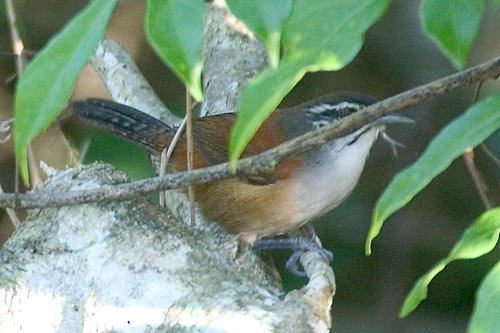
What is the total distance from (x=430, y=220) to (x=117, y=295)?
2.57 metres

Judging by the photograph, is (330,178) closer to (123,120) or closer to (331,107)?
(331,107)

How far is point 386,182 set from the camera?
4.12m

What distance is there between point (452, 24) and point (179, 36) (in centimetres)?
43

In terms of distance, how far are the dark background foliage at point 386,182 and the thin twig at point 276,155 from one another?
155cm

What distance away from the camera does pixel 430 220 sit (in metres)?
3.98

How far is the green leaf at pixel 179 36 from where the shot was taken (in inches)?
36.8

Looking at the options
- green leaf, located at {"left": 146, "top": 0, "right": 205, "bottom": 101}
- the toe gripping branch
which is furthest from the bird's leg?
green leaf, located at {"left": 146, "top": 0, "right": 205, "bottom": 101}

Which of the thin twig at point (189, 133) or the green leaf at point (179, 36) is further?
the thin twig at point (189, 133)

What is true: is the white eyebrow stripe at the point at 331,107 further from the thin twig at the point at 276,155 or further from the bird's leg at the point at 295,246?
the thin twig at the point at 276,155

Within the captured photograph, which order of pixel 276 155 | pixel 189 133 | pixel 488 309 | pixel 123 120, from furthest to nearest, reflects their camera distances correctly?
pixel 123 120 < pixel 189 133 < pixel 276 155 < pixel 488 309

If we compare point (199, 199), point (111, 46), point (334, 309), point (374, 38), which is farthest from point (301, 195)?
point (374, 38)

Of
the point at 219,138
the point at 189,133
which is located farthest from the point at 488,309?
the point at 219,138

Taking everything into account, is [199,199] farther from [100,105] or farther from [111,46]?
[111,46]

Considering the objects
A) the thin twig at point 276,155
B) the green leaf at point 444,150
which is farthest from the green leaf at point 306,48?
the thin twig at point 276,155
